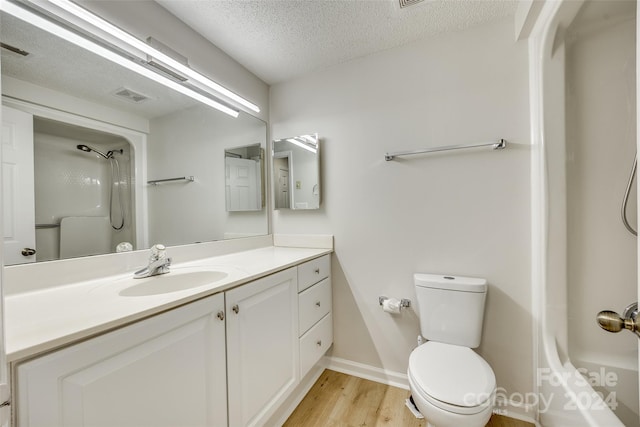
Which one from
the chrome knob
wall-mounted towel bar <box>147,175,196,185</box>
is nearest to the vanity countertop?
wall-mounted towel bar <box>147,175,196,185</box>

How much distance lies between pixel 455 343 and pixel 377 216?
33.1 inches

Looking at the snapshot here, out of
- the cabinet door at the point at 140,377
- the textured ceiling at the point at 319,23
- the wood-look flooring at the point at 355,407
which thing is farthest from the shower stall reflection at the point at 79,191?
the wood-look flooring at the point at 355,407

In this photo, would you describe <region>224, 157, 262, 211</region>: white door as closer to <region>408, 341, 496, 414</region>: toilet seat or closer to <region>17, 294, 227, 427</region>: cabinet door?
<region>17, 294, 227, 427</region>: cabinet door

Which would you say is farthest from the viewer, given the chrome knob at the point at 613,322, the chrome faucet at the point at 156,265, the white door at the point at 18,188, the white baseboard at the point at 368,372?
the white baseboard at the point at 368,372

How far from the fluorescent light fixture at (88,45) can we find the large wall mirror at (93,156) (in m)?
0.02

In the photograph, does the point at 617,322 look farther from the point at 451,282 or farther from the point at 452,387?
the point at 451,282

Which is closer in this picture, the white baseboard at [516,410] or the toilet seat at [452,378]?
the toilet seat at [452,378]

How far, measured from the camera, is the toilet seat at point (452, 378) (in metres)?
1.02

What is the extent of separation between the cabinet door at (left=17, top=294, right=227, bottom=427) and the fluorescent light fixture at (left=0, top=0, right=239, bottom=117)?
46.6 inches

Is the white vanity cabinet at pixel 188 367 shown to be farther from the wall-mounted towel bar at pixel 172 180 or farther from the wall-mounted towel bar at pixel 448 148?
the wall-mounted towel bar at pixel 448 148

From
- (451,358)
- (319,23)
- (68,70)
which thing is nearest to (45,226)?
(68,70)

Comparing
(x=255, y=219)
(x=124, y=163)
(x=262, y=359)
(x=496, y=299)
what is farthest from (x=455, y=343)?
(x=124, y=163)

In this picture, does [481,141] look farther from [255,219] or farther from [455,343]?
[255,219]

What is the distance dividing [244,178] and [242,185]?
0.06 m
